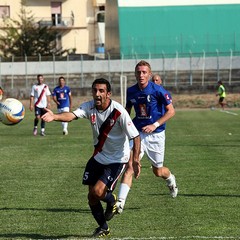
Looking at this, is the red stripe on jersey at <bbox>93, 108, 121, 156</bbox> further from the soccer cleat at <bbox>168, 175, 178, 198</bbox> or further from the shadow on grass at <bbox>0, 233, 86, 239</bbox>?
the soccer cleat at <bbox>168, 175, 178, 198</bbox>

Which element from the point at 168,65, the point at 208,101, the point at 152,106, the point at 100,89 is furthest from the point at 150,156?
the point at 168,65

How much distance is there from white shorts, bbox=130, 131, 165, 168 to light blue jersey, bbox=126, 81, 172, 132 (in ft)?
0.68

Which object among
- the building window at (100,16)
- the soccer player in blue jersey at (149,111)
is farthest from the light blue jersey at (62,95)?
the building window at (100,16)

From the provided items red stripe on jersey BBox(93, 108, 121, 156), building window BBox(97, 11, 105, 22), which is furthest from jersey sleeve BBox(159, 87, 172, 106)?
building window BBox(97, 11, 105, 22)

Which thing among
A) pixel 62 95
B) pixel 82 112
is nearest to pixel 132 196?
pixel 82 112

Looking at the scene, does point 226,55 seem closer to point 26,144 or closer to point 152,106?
point 26,144

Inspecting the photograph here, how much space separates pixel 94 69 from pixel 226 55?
9.76 metres

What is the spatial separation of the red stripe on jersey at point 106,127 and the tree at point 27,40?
209 ft

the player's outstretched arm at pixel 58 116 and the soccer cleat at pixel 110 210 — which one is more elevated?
the player's outstretched arm at pixel 58 116

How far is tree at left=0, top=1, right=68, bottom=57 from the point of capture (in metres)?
73.2

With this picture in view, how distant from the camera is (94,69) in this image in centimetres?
5678

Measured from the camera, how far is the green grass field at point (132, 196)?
948 cm

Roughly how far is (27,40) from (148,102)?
63051 millimetres

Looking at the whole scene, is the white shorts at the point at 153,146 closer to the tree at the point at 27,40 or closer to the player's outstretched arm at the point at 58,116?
the player's outstretched arm at the point at 58,116
